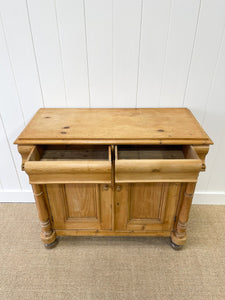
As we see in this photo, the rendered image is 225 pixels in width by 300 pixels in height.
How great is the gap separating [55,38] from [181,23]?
0.62 meters

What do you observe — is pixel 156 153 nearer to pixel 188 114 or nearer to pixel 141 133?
pixel 141 133

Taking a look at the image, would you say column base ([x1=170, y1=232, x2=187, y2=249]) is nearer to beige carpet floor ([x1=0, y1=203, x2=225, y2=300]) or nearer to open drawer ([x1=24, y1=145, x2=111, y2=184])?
beige carpet floor ([x1=0, y1=203, x2=225, y2=300])

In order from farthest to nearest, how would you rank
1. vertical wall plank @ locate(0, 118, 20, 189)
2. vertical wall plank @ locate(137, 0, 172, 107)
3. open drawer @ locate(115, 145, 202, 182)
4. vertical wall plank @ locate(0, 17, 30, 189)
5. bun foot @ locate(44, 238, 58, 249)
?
vertical wall plank @ locate(0, 118, 20, 189)
bun foot @ locate(44, 238, 58, 249)
vertical wall plank @ locate(0, 17, 30, 189)
vertical wall plank @ locate(137, 0, 172, 107)
open drawer @ locate(115, 145, 202, 182)

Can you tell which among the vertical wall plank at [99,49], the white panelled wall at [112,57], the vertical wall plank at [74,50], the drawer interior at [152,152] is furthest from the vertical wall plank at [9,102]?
the drawer interior at [152,152]

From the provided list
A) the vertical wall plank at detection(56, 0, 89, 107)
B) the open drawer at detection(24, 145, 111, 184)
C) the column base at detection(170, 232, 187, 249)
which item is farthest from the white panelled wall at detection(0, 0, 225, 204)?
the column base at detection(170, 232, 187, 249)

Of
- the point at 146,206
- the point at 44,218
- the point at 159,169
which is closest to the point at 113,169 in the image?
the point at 159,169

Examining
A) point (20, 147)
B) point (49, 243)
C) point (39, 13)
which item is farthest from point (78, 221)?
point (39, 13)

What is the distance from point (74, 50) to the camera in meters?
1.10

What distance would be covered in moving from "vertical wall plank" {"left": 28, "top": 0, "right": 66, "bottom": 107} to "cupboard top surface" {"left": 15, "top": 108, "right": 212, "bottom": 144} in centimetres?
9

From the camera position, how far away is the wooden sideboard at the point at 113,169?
906 mm

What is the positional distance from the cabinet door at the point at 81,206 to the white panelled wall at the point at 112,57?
0.49 metres

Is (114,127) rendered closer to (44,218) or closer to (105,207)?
(105,207)

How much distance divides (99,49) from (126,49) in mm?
138

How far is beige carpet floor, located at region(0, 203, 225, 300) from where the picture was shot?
1065 millimetres
